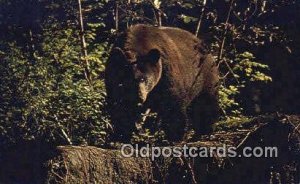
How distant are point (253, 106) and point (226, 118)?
3.05 feet

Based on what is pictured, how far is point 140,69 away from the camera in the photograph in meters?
6.71

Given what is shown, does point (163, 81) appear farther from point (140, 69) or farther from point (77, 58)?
point (77, 58)

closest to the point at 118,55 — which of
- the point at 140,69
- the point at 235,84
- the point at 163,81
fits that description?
the point at 140,69

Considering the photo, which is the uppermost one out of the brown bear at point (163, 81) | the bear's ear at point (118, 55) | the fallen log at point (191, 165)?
the bear's ear at point (118, 55)

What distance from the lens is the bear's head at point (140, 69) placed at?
648 centimetres

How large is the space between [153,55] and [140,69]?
8.7 inches

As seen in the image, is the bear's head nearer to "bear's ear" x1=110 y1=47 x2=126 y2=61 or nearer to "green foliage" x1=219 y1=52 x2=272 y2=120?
"bear's ear" x1=110 y1=47 x2=126 y2=61

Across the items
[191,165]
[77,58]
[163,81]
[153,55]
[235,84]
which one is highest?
[153,55]

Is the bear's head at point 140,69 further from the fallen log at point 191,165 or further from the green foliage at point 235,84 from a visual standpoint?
the green foliage at point 235,84

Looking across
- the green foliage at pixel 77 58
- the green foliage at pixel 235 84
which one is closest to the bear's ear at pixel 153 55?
the green foliage at pixel 77 58

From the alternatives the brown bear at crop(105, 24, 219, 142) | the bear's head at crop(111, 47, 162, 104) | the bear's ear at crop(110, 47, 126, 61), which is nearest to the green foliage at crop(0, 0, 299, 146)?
the brown bear at crop(105, 24, 219, 142)

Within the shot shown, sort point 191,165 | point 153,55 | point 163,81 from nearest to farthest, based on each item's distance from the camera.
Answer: point 191,165, point 153,55, point 163,81

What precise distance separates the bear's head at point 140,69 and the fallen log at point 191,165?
0.80 metres

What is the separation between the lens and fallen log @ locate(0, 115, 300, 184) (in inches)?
228
